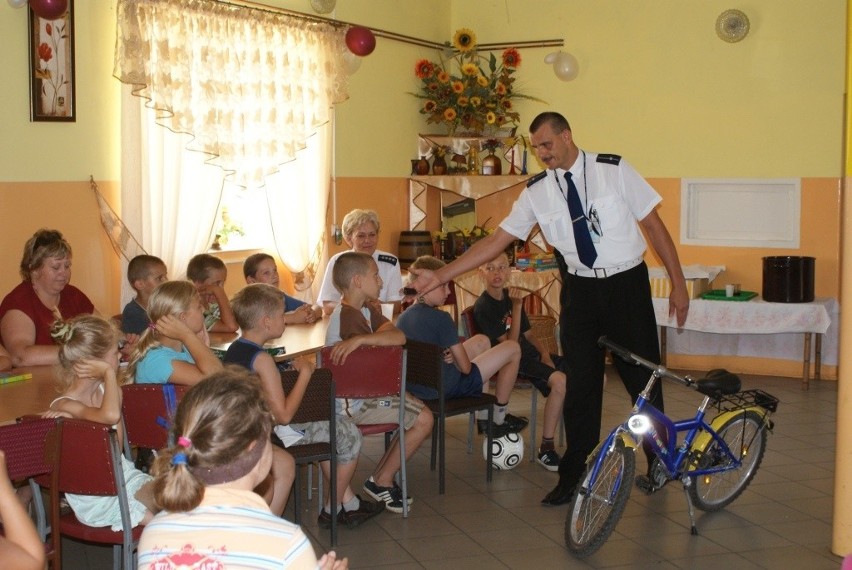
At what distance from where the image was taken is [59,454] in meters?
3.07

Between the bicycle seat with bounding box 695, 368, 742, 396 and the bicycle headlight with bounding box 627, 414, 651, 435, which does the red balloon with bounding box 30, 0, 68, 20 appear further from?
the bicycle seat with bounding box 695, 368, 742, 396

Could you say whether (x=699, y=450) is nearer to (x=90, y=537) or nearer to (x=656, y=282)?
(x=90, y=537)

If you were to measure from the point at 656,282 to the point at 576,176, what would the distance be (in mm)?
3475

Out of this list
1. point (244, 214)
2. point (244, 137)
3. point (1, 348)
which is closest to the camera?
point (1, 348)

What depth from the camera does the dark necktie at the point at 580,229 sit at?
456 cm

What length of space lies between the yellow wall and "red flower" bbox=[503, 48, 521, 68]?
0.48 ft

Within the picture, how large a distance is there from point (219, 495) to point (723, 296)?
6195 millimetres

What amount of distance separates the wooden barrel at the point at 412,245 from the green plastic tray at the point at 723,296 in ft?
7.23

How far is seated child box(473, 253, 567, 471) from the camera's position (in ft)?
17.9

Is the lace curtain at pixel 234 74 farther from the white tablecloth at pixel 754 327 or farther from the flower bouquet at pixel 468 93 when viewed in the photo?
the white tablecloth at pixel 754 327

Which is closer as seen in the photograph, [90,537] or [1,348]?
[90,537]

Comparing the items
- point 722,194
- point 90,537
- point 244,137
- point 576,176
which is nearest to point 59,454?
point 90,537

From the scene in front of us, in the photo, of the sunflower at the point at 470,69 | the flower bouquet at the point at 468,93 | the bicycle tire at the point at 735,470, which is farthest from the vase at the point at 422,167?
the bicycle tire at the point at 735,470

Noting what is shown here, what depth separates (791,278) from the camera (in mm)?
7387
